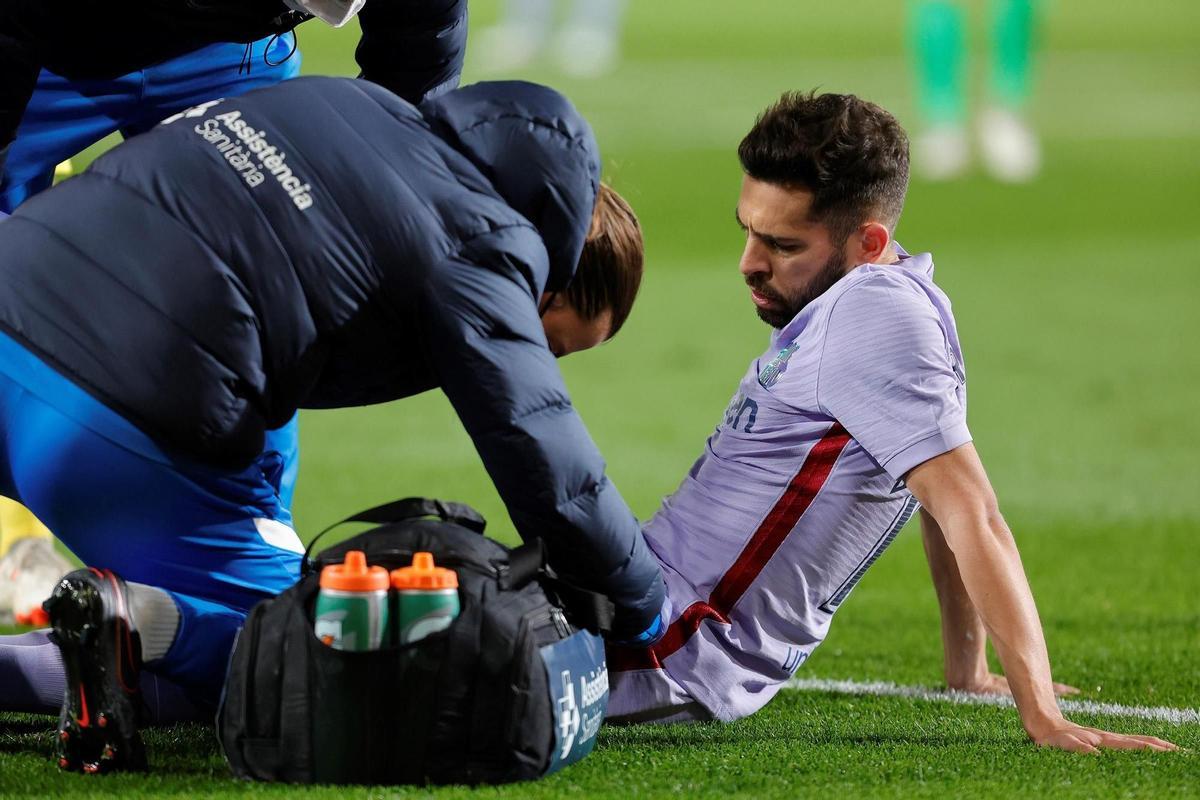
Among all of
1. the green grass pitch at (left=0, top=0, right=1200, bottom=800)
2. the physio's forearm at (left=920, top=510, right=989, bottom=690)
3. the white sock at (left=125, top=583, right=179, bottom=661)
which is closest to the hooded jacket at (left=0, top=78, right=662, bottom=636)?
the white sock at (left=125, top=583, right=179, bottom=661)

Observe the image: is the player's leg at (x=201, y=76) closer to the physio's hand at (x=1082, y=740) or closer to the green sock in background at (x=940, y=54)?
the physio's hand at (x=1082, y=740)

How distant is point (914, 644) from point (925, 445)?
5.14ft

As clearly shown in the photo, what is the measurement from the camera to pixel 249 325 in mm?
2619

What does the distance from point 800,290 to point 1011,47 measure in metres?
Answer: 12.9

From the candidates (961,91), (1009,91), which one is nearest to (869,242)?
(1009,91)

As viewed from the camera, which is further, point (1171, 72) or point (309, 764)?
point (1171, 72)

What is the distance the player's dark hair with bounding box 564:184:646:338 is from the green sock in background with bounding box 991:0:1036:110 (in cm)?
1302

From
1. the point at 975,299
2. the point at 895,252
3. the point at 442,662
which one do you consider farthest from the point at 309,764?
the point at 975,299

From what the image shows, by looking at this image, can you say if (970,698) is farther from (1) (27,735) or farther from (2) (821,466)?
(1) (27,735)

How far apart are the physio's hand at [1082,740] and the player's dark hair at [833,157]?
3.41ft

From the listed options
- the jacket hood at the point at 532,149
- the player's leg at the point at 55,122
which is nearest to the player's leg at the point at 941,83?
the player's leg at the point at 55,122

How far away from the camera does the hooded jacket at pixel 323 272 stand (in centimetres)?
261

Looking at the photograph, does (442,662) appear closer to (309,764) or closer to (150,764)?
(309,764)

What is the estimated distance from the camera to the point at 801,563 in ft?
10.4
